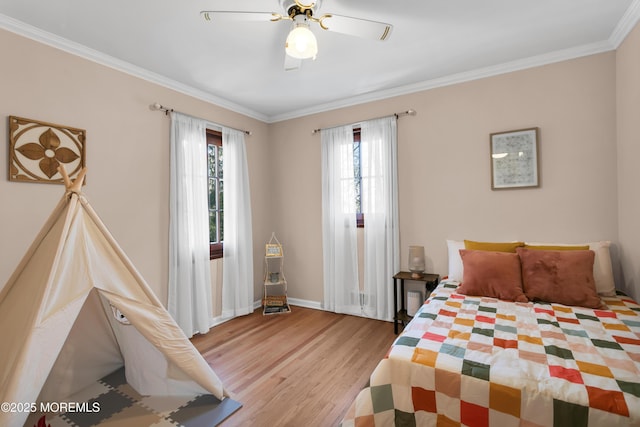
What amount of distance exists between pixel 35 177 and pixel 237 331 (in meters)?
2.30

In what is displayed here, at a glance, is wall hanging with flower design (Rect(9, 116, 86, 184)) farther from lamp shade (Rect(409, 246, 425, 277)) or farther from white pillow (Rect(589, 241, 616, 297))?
white pillow (Rect(589, 241, 616, 297))

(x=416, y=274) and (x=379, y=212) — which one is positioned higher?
(x=379, y=212)

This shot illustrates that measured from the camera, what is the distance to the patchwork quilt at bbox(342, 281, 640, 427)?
1.27m

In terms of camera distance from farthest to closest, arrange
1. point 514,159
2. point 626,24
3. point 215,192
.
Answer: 1. point 215,192
2. point 514,159
3. point 626,24

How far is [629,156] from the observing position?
2.44 metres

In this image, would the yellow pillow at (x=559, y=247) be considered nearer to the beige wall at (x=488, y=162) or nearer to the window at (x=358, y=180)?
the beige wall at (x=488, y=162)

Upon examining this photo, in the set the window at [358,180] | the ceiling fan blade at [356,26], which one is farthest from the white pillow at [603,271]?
the ceiling fan blade at [356,26]

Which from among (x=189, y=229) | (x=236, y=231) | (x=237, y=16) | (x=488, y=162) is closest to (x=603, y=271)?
(x=488, y=162)

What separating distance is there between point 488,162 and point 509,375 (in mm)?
2306

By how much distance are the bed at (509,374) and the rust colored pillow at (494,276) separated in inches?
14.3

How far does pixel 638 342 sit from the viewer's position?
64.9 inches

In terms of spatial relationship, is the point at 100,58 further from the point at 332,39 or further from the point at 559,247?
the point at 559,247

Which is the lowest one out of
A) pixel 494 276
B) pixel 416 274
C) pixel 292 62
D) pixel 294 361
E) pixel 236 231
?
pixel 294 361

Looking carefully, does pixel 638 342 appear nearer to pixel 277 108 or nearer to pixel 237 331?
pixel 237 331
